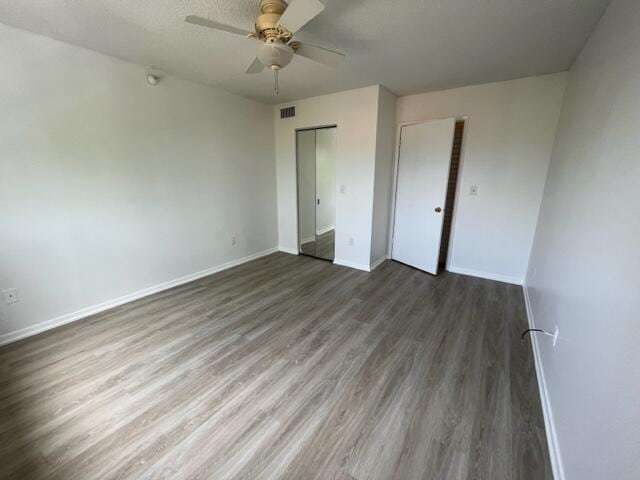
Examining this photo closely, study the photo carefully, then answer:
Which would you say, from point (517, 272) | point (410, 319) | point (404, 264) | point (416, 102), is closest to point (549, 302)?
point (410, 319)

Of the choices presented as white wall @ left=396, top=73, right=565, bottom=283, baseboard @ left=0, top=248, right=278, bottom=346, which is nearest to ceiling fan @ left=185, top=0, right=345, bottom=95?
white wall @ left=396, top=73, right=565, bottom=283

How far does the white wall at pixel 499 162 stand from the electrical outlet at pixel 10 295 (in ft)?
14.5

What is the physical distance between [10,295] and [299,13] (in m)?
2.92

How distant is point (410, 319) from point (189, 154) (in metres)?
3.00

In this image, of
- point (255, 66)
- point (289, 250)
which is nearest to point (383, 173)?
point (289, 250)

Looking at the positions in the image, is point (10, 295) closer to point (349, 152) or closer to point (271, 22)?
point (271, 22)

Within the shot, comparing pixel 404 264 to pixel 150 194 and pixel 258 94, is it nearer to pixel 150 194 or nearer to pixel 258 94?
pixel 258 94

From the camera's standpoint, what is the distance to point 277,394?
1.64 meters

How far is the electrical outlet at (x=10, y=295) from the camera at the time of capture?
6.78 ft

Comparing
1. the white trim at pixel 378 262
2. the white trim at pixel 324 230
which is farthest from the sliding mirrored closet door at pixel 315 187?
the white trim at pixel 378 262

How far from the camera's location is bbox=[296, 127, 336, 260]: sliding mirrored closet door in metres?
4.16

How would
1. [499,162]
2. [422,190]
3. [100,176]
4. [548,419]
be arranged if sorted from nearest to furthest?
1. [548,419]
2. [100,176]
3. [499,162]
4. [422,190]

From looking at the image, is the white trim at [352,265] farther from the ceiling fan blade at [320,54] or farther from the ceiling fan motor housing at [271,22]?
the ceiling fan motor housing at [271,22]

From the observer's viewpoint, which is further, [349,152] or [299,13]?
[349,152]
